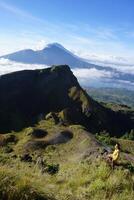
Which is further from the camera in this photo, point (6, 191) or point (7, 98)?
point (7, 98)

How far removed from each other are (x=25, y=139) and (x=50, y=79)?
66.7 meters

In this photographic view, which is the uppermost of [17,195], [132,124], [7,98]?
[17,195]

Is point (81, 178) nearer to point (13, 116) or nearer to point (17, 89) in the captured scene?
point (13, 116)

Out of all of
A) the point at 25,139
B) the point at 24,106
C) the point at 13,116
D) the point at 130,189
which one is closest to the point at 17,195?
the point at 130,189

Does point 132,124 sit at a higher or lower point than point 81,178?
lower

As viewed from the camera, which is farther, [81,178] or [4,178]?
[81,178]

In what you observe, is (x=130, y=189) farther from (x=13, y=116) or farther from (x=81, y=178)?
(x=13, y=116)

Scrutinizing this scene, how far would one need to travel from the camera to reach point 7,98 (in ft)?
422

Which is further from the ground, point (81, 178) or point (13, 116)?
point (81, 178)

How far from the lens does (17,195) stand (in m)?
8.53

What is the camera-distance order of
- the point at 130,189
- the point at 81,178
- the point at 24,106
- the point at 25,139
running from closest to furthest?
the point at 130,189 < the point at 81,178 < the point at 25,139 < the point at 24,106

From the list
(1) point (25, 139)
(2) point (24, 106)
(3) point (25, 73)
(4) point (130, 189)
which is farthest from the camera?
(3) point (25, 73)

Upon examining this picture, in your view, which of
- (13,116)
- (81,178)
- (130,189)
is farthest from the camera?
(13,116)

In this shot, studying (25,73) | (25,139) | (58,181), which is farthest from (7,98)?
(58,181)
